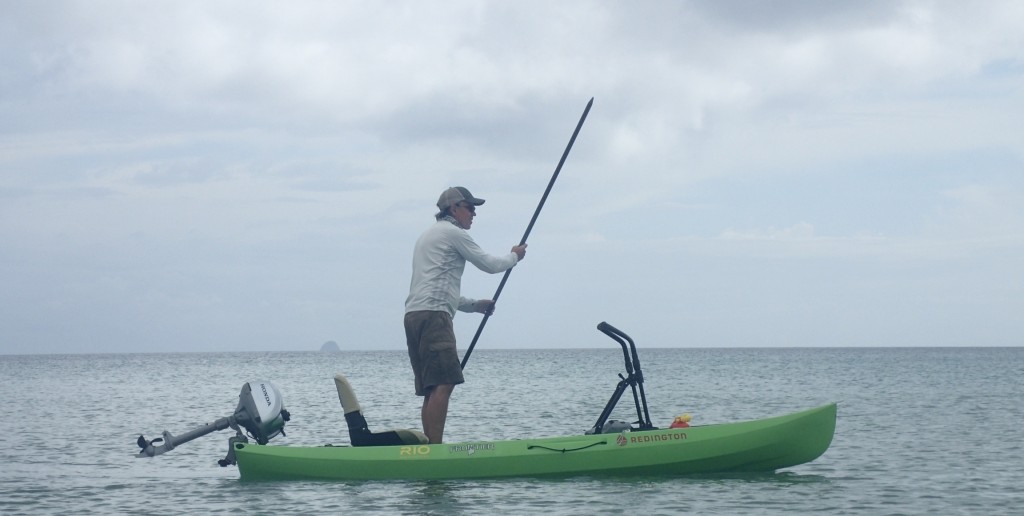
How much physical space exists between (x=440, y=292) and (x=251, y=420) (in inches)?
82.3

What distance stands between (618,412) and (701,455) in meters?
14.9

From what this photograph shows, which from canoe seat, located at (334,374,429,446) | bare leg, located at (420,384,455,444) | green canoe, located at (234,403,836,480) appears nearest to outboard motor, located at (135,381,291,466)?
green canoe, located at (234,403,836,480)

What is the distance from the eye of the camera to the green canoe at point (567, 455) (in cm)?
1006

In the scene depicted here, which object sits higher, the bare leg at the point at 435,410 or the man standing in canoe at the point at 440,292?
the man standing in canoe at the point at 440,292

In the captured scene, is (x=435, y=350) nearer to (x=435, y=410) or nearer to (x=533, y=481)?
(x=435, y=410)

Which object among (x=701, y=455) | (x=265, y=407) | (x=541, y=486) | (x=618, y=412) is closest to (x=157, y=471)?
(x=265, y=407)

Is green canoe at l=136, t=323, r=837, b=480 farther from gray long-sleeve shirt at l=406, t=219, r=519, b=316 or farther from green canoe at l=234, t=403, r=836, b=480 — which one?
gray long-sleeve shirt at l=406, t=219, r=519, b=316

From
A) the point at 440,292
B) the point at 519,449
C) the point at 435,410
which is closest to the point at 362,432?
the point at 435,410

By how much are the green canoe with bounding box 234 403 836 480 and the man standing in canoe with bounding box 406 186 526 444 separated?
44 cm

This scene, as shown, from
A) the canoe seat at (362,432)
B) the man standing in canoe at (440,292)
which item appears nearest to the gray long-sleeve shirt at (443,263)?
the man standing in canoe at (440,292)

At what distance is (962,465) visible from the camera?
13406 millimetres

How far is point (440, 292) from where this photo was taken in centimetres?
980

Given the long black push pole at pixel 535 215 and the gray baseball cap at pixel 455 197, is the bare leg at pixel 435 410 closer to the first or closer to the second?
the long black push pole at pixel 535 215

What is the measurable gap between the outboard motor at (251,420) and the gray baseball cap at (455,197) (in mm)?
2283
